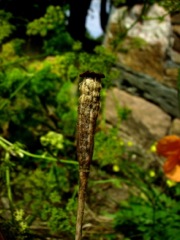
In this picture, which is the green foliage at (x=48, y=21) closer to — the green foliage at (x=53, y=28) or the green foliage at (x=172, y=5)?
the green foliage at (x=53, y=28)

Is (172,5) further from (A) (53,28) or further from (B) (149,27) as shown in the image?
(B) (149,27)

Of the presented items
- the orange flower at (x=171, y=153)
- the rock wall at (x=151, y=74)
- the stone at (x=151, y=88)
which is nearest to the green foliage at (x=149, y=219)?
the orange flower at (x=171, y=153)

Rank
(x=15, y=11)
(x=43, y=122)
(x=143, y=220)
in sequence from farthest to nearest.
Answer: (x=15, y=11), (x=43, y=122), (x=143, y=220)

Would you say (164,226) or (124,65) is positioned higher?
(124,65)

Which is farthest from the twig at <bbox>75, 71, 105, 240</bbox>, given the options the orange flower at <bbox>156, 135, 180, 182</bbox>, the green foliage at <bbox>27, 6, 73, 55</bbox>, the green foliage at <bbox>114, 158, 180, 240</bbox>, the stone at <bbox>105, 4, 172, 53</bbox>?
the stone at <bbox>105, 4, 172, 53</bbox>

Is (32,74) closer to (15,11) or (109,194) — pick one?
(109,194)

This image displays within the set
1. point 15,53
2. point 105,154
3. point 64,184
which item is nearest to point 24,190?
point 64,184

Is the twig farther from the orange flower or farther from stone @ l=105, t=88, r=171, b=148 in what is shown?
stone @ l=105, t=88, r=171, b=148
